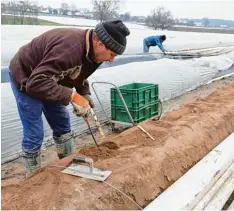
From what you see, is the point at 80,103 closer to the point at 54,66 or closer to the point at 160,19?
the point at 54,66

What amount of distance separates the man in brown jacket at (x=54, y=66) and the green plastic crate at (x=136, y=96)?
7.20ft

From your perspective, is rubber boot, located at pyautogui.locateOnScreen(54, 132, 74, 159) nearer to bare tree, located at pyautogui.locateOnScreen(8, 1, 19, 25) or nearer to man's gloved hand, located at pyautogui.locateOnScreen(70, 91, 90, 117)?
man's gloved hand, located at pyautogui.locateOnScreen(70, 91, 90, 117)

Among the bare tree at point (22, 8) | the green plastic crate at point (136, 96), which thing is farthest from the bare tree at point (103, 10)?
the green plastic crate at point (136, 96)

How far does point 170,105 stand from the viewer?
7.35 metres

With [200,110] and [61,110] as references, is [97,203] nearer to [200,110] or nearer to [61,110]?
[61,110]

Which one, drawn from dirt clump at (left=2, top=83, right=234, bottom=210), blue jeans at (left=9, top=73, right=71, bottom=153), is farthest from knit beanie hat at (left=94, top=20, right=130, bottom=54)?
dirt clump at (left=2, top=83, right=234, bottom=210)

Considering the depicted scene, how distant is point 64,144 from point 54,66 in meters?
1.24

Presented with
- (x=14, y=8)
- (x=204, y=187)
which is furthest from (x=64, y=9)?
(x=204, y=187)

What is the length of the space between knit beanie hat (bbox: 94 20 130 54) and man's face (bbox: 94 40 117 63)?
40 mm

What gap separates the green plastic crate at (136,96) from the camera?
17.0 ft

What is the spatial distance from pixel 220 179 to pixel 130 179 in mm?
797

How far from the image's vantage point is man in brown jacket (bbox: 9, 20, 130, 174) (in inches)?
91.6

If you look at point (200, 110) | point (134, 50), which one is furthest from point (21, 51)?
point (134, 50)

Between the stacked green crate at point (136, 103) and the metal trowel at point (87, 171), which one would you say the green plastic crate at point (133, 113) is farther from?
the metal trowel at point (87, 171)
